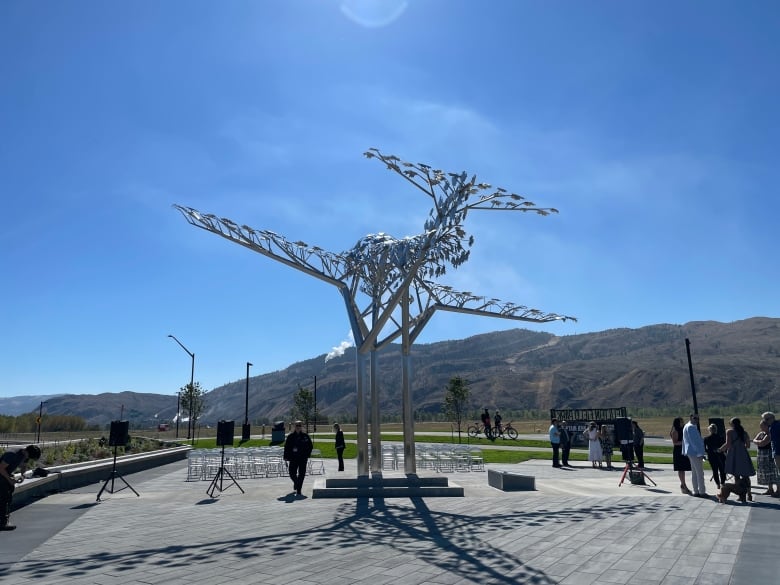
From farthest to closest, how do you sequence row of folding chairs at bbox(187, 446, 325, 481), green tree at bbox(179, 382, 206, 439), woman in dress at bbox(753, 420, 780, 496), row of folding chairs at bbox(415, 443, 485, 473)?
1. green tree at bbox(179, 382, 206, 439)
2. row of folding chairs at bbox(415, 443, 485, 473)
3. row of folding chairs at bbox(187, 446, 325, 481)
4. woman in dress at bbox(753, 420, 780, 496)

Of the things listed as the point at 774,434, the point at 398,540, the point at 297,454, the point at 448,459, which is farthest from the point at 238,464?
the point at 774,434

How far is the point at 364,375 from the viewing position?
13.6 metres

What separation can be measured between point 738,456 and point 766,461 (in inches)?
54.9

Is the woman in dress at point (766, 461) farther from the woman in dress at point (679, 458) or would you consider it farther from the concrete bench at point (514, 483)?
the concrete bench at point (514, 483)

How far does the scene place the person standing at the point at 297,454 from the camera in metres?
13.1

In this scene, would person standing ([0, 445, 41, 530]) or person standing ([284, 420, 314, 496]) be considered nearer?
person standing ([0, 445, 41, 530])

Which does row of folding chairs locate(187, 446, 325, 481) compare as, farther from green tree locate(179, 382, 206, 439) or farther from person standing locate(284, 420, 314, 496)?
green tree locate(179, 382, 206, 439)

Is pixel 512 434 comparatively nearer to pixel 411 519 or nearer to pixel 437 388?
pixel 411 519

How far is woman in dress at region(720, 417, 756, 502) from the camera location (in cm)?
1096

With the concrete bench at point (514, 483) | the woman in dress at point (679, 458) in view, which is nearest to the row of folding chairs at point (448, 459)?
the concrete bench at point (514, 483)

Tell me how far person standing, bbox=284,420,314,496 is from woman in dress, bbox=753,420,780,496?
32.6 feet

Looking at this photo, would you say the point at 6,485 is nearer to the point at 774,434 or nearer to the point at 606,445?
the point at 774,434

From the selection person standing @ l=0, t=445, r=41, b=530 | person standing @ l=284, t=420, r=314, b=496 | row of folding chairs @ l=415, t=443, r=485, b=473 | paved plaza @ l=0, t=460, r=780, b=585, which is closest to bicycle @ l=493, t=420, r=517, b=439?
row of folding chairs @ l=415, t=443, r=485, b=473

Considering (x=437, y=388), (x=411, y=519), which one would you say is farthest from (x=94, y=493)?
(x=437, y=388)
